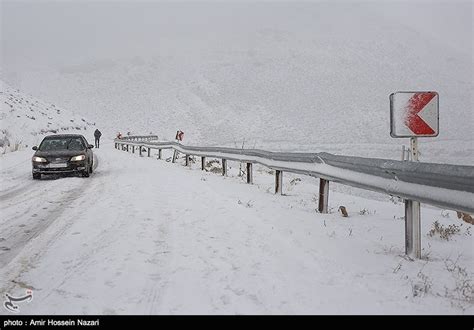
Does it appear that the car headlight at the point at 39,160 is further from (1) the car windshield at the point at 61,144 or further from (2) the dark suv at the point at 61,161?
(1) the car windshield at the point at 61,144

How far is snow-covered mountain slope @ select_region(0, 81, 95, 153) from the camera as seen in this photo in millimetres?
30891

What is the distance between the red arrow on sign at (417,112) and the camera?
5.07 m

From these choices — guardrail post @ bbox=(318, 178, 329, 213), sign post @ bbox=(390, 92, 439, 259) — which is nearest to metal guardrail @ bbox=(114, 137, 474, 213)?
guardrail post @ bbox=(318, 178, 329, 213)

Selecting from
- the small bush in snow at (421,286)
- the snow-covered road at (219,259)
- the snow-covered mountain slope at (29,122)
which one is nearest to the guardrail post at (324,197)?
the snow-covered road at (219,259)

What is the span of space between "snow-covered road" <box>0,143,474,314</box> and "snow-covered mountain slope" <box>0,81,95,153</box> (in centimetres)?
2117

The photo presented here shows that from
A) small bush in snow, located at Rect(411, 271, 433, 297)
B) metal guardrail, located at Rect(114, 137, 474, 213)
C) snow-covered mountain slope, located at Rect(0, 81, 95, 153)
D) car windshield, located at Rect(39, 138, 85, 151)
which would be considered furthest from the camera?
snow-covered mountain slope, located at Rect(0, 81, 95, 153)

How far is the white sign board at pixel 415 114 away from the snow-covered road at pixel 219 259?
1.42m

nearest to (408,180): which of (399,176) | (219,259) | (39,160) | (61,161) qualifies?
(399,176)

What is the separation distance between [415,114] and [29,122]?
1577 inches

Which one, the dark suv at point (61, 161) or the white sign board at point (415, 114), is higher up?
the white sign board at point (415, 114)

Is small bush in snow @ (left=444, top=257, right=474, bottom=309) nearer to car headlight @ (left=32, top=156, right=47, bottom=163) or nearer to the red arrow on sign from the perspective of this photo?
the red arrow on sign

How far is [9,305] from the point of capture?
10.4 feet
